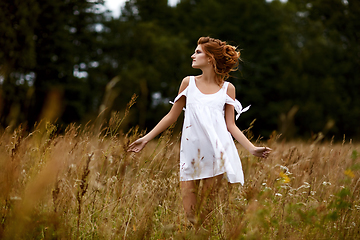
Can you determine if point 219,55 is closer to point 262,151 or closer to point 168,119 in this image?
point 168,119

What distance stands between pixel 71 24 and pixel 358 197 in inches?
695

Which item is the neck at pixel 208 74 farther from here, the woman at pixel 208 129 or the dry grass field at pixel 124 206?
the dry grass field at pixel 124 206

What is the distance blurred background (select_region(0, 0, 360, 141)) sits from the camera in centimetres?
1656

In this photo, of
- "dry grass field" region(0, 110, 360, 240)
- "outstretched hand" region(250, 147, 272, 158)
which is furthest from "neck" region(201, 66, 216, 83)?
"outstretched hand" region(250, 147, 272, 158)

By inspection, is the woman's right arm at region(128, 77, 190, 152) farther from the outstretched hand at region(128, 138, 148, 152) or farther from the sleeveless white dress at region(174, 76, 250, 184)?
the sleeveless white dress at region(174, 76, 250, 184)

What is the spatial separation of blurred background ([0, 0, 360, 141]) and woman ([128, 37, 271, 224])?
14.2 metres

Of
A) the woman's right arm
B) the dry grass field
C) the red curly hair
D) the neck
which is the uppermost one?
the red curly hair

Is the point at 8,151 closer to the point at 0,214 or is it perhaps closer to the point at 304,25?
the point at 0,214

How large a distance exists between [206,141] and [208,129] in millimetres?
97

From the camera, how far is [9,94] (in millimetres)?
12836

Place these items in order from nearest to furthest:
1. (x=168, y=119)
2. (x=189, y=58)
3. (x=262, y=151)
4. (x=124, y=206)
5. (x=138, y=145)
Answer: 1. (x=124, y=206)
2. (x=262, y=151)
3. (x=138, y=145)
4. (x=168, y=119)
5. (x=189, y=58)

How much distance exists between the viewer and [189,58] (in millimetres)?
20109

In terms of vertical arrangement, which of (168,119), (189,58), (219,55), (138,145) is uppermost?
(219,55)

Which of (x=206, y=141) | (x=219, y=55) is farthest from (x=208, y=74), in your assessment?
(x=206, y=141)
